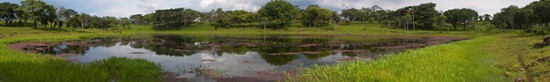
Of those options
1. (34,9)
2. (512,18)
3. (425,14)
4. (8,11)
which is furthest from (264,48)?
(425,14)

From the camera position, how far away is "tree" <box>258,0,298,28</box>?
418 feet

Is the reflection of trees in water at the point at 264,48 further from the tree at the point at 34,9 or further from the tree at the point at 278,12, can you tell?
the tree at the point at 278,12

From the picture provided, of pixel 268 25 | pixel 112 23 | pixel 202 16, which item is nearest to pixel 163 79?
pixel 268 25

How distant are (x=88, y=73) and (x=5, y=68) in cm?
357

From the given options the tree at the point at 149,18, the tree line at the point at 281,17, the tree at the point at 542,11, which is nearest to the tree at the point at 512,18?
the tree line at the point at 281,17

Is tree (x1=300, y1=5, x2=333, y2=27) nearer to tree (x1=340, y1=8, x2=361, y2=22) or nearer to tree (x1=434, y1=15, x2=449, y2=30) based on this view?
tree (x1=340, y1=8, x2=361, y2=22)

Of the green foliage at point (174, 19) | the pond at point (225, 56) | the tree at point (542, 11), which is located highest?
the green foliage at point (174, 19)

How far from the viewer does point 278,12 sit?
130125 mm

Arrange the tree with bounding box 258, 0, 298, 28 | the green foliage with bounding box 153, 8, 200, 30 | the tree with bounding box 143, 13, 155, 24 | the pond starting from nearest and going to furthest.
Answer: the pond, the tree with bounding box 258, 0, 298, 28, the green foliage with bounding box 153, 8, 200, 30, the tree with bounding box 143, 13, 155, 24

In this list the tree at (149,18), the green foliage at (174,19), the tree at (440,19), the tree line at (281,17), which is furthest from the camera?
the tree at (149,18)

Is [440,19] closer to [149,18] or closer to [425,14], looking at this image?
[425,14]

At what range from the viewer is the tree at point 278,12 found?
127306 mm

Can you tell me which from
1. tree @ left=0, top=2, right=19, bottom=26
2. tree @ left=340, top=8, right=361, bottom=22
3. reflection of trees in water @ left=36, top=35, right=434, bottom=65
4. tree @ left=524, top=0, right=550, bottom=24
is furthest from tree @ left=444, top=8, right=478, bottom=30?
tree @ left=0, top=2, right=19, bottom=26

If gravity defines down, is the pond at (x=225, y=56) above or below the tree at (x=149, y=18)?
below
